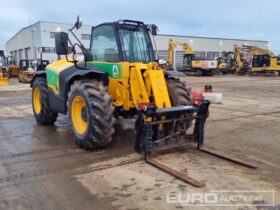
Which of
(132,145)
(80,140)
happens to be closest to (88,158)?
(80,140)

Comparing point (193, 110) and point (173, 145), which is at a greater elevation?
point (193, 110)

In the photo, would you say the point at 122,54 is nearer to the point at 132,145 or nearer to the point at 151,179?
the point at 132,145

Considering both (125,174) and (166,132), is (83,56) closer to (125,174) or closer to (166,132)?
(166,132)

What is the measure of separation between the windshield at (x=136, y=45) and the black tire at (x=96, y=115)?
0.97 metres

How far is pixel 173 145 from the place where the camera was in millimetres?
5750

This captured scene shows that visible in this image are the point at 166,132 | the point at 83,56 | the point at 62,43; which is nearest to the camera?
the point at 166,132

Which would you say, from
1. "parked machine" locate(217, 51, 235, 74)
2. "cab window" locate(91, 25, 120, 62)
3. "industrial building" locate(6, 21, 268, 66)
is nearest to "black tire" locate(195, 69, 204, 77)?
"parked machine" locate(217, 51, 235, 74)

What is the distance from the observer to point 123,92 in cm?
617

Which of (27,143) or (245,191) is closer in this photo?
(245,191)

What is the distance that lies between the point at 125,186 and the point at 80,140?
6.27 feet

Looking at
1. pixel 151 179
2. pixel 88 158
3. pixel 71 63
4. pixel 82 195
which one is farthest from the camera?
pixel 71 63

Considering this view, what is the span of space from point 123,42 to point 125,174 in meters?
2.74

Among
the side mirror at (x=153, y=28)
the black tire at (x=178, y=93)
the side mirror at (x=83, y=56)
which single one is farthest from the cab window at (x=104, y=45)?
the black tire at (x=178, y=93)

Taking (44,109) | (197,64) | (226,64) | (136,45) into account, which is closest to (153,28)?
(136,45)
